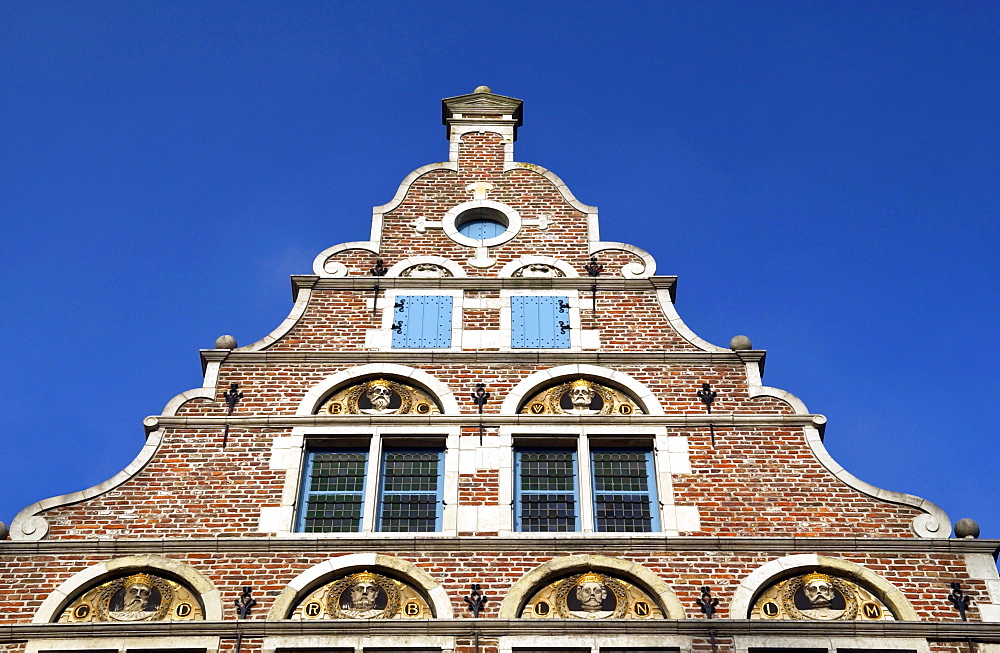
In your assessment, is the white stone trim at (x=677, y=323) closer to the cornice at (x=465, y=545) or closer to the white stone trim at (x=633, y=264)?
the white stone trim at (x=633, y=264)

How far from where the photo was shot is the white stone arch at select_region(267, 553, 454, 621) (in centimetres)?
1379

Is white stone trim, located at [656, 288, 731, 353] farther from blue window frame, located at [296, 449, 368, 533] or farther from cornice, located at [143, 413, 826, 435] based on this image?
blue window frame, located at [296, 449, 368, 533]

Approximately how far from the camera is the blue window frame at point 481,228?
18.4m

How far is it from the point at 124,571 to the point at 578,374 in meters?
5.60

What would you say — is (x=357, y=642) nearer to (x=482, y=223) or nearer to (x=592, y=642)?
(x=592, y=642)

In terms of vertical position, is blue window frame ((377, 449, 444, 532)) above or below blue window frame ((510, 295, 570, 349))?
below

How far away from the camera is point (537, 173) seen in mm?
19188

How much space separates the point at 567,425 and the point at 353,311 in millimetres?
3262

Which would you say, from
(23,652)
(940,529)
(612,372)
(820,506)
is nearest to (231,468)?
(23,652)

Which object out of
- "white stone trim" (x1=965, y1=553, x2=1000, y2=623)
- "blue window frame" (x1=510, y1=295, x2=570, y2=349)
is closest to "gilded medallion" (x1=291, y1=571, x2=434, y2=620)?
"blue window frame" (x1=510, y1=295, x2=570, y2=349)

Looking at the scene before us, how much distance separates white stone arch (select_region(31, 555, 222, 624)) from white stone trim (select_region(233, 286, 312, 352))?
3173mm

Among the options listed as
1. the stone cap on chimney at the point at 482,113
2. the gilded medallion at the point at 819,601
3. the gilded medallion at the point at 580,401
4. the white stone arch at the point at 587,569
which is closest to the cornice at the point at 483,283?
the gilded medallion at the point at 580,401

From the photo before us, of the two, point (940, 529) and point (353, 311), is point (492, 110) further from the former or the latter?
point (940, 529)

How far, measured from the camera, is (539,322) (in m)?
16.9
